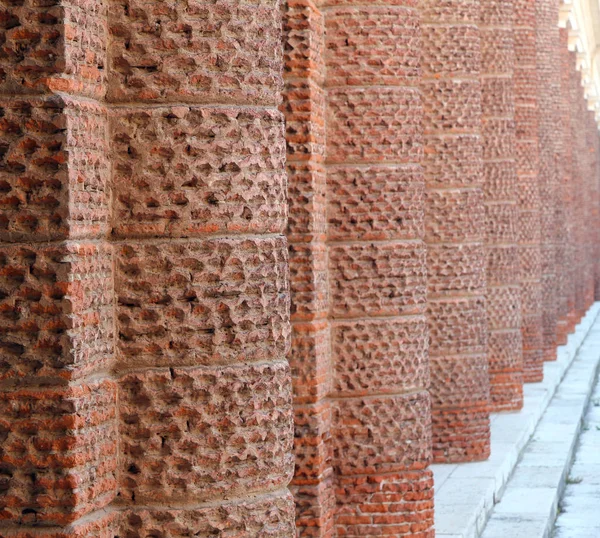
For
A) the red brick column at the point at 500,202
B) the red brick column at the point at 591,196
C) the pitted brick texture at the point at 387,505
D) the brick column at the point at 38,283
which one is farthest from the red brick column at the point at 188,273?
the red brick column at the point at 591,196

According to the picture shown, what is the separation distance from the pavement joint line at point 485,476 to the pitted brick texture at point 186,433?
13.5 feet

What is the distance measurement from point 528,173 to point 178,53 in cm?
1098

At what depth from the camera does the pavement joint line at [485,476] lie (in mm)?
7699

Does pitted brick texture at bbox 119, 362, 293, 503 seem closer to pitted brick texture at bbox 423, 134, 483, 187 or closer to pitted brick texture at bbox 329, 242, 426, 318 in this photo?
pitted brick texture at bbox 329, 242, 426, 318

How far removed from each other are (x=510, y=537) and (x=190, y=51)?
5.42 metres

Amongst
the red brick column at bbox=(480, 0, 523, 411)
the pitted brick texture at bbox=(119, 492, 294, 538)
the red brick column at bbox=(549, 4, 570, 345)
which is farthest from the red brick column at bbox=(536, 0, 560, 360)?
the pitted brick texture at bbox=(119, 492, 294, 538)

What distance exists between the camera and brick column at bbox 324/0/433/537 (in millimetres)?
6555

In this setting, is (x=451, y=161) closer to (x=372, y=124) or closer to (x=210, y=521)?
(x=372, y=124)

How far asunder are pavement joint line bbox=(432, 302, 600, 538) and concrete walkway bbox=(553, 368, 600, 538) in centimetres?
42

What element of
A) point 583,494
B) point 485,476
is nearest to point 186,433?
point 485,476

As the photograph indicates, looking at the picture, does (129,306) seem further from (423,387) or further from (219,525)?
(423,387)

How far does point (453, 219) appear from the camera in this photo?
30.5ft

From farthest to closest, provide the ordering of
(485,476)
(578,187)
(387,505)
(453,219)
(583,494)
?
(578,187) < (583,494) < (453,219) < (485,476) < (387,505)

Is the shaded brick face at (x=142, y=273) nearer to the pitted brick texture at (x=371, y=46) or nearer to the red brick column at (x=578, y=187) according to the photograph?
the pitted brick texture at (x=371, y=46)
